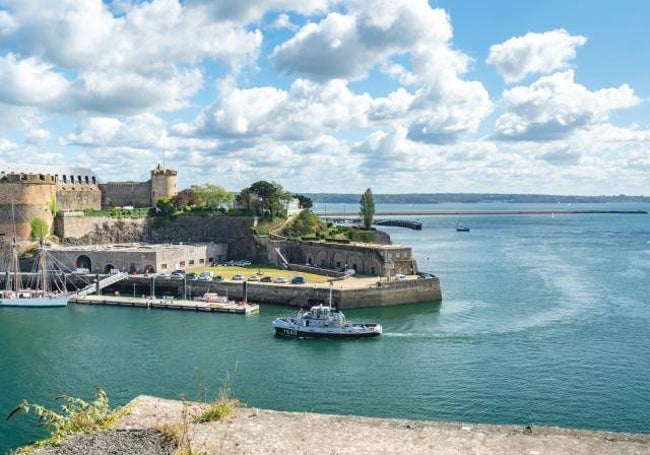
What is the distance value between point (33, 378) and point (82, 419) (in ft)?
47.9

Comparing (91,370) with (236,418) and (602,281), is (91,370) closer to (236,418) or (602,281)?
(236,418)

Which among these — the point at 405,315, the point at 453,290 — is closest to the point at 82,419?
the point at 405,315

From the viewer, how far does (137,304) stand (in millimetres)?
47531

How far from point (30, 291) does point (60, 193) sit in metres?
19.2

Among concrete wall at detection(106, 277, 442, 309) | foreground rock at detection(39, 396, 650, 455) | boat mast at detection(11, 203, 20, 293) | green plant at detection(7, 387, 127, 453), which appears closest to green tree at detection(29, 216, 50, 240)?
boat mast at detection(11, 203, 20, 293)

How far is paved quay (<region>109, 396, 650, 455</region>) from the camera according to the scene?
16016 millimetres

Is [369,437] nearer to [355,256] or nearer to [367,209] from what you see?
[355,256]

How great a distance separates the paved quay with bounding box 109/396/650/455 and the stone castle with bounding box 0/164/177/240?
48803 mm

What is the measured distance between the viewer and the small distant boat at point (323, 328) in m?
37.7

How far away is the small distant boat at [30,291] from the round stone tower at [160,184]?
18.6 metres

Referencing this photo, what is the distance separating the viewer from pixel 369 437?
16.9 metres

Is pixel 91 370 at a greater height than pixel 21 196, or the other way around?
pixel 21 196

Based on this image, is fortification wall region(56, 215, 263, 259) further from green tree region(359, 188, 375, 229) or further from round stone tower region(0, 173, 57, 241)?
green tree region(359, 188, 375, 229)

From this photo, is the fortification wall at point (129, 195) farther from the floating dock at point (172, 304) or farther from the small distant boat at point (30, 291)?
the floating dock at point (172, 304)
